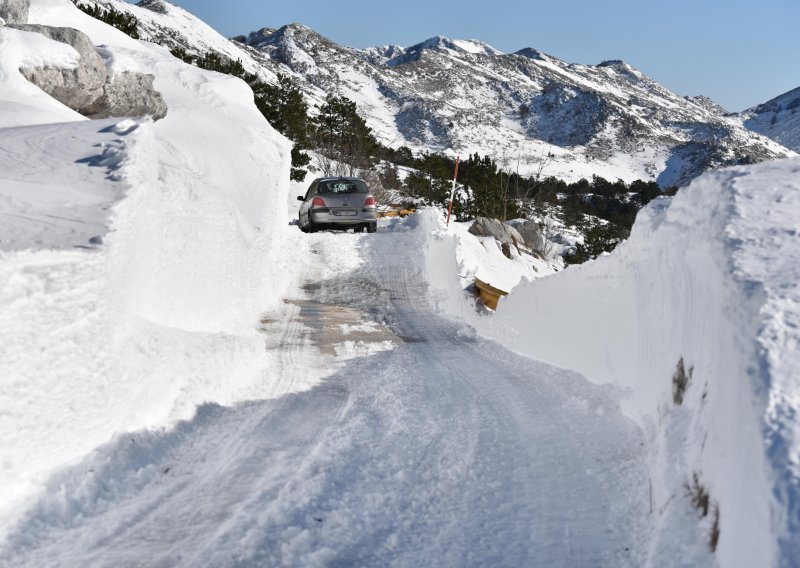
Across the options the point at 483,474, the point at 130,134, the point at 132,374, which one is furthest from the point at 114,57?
the point at 483,474

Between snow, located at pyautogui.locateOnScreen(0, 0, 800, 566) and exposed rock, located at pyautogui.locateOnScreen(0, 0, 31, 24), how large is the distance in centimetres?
521

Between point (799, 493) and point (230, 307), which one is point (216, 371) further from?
point (799, 493)

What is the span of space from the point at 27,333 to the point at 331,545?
1.98 metres

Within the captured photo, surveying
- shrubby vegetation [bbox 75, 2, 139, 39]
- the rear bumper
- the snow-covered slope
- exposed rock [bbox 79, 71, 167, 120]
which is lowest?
the snow-covered slope

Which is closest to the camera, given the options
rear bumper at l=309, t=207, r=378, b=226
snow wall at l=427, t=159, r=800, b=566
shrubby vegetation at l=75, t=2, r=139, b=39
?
snow wall at l=427, t=159, r=800, b=566

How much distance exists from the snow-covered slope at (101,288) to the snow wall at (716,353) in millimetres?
3245

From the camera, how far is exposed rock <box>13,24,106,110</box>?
9836mm

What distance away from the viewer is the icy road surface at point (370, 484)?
310 centimetres

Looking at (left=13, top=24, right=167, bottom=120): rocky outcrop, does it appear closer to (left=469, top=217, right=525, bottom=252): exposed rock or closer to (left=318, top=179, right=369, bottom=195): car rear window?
(left=318, top=179, right=369, bottom=195): car rear window

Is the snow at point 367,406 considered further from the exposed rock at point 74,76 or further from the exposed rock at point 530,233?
the exposed rock at point 530,233

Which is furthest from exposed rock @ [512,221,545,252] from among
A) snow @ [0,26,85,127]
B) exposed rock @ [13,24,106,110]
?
snow @ [0,26,85,127]

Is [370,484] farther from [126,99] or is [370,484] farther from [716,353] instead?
[126,99]

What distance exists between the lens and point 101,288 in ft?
13.8

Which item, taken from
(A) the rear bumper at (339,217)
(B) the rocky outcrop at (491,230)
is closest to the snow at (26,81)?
(A) the rear bumper at (339,217)
